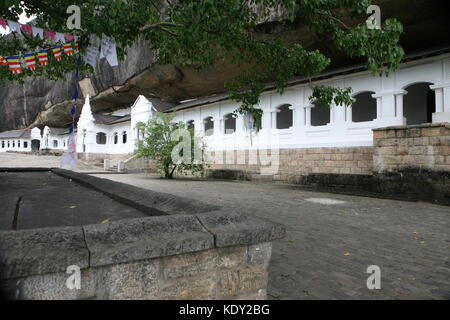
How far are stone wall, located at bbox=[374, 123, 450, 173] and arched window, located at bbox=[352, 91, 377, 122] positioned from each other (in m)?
6.24

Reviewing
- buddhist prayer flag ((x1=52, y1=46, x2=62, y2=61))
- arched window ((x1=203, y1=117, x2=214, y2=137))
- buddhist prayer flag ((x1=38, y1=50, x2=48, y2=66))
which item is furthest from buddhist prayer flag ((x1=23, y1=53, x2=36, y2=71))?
arched window ((x1=203, y1=117, x2=214, y2=137))

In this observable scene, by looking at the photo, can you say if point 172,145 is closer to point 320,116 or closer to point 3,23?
point 320,116

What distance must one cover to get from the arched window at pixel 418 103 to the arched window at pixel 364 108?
148 cm

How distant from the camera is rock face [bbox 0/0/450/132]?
38.3 ft

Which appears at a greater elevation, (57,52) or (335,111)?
(57,52)

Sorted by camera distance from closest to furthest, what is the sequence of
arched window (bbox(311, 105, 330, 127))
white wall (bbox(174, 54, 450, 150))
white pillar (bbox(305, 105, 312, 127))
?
white wall (bbox(174, 54, 450, 150)) → white pillar (bbox(305, 105, 312, 127)) → arched window (bbox(311, 105, 330, 127))

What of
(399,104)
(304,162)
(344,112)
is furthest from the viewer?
(304,162)

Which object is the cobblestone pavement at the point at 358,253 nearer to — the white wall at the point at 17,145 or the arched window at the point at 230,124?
the arched window at the point at 230,124

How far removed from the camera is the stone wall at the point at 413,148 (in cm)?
860

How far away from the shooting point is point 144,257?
168 centimetres

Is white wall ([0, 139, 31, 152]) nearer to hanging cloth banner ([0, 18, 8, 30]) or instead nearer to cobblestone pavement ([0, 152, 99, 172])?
cobblestone pavement ([0, 152, 99, 172])

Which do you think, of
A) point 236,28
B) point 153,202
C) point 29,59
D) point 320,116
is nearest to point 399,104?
point 320,116

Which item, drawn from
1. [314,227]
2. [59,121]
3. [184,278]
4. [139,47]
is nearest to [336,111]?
[314,227]

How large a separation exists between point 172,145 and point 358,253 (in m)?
14.0
